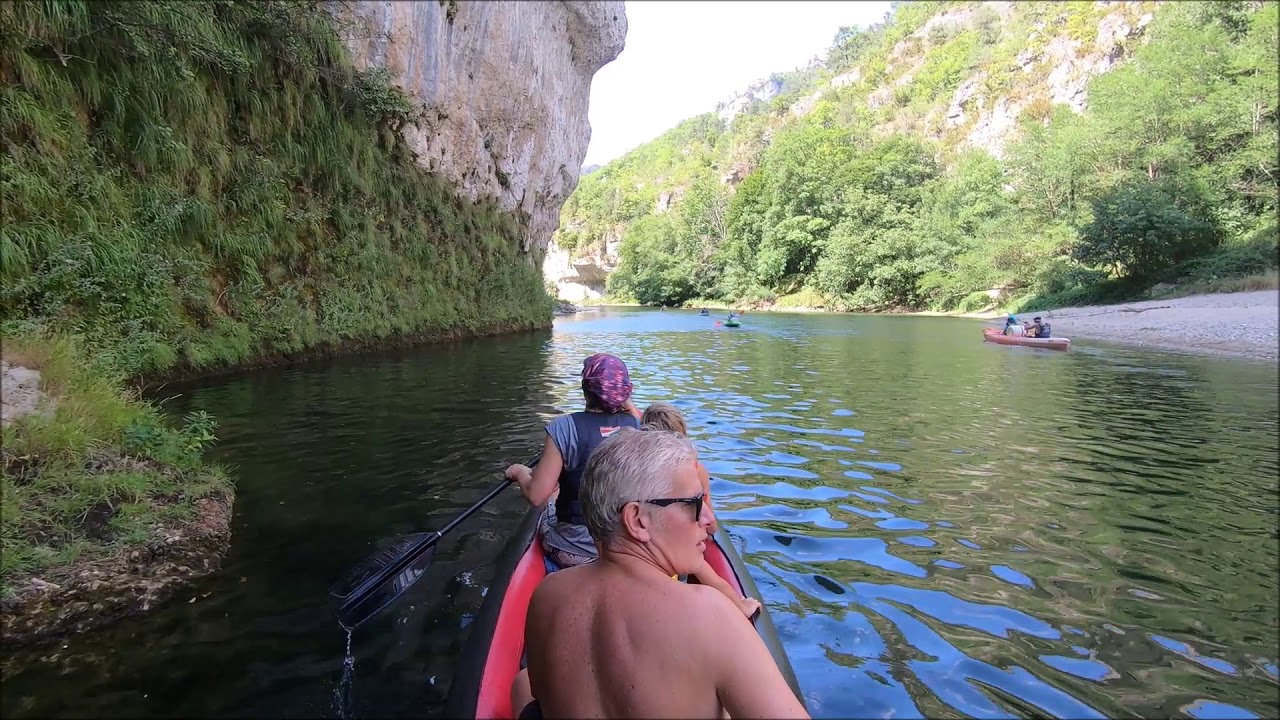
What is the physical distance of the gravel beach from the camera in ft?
51.1

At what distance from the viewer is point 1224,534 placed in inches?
168

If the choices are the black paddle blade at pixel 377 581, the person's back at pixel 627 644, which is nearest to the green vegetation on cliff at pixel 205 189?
the black paddle blade at pixel 377 581

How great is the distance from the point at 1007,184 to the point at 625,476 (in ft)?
157

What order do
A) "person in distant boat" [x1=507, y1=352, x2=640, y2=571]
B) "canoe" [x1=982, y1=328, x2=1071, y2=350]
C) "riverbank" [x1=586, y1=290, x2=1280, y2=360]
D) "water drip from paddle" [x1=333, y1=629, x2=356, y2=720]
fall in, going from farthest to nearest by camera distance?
"canoe" [x1=982, y1=328, x2=1071, y2=350] < "riverbank" [x1=586, y1=290, x2=1280, y2=360] < "person in distant boat" [x1=507, y1=352, x2=640, y2=571] < "water drip from paddle" [x1=333, y1=629, x2=356, y2=720]

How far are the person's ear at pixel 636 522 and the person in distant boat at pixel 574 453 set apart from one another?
1.61 m

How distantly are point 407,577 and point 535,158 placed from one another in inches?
901

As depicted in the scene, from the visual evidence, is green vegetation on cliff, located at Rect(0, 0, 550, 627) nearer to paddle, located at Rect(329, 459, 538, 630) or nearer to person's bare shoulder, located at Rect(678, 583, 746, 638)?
paddle, located at Rect(329, 459, 538, 630)

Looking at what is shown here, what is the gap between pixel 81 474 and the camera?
3.43 meters

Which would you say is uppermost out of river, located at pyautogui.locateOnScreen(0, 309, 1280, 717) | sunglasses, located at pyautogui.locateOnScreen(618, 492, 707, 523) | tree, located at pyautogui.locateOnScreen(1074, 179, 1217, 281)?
tree, located at pyautogui.locateOnScreen(1074, 179, 1217, 281)

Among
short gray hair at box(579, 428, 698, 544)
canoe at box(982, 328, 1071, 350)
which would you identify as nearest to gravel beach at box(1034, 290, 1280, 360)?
canoe at box(982, 328, 1071, 350)

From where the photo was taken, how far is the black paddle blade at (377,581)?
2846 millimetres

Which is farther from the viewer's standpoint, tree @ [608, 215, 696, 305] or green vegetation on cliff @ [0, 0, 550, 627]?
tree @ [608, 215, 696, 305]

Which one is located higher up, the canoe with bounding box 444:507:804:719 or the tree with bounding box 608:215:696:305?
the tree with bounding box 608:215:696:305

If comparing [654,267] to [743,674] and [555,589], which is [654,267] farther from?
[743,674]
